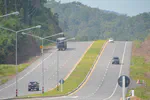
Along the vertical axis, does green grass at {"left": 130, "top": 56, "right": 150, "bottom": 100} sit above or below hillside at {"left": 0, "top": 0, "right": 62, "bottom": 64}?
below

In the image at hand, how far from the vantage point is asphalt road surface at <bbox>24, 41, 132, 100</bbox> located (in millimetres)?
64238

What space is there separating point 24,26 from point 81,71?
3562 centimetres

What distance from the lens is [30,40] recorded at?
120562 mm

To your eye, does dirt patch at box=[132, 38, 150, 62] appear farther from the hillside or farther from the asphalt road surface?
the hillside

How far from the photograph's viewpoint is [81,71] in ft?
303

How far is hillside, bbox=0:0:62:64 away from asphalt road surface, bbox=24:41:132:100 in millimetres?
17015

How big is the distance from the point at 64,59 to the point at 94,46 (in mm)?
21275

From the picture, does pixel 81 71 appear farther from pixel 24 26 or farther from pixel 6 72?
pixel 24 26

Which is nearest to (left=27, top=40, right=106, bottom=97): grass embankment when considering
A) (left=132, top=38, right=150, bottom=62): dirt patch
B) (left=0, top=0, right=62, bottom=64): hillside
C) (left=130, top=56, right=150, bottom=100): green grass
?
(left=130, top=56, right=150, bottom=100): green grass

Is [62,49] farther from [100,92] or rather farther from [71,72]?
[100,92]

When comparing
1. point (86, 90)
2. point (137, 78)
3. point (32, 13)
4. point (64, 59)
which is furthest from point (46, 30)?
point (86, 90)

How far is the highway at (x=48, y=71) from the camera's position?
239ft

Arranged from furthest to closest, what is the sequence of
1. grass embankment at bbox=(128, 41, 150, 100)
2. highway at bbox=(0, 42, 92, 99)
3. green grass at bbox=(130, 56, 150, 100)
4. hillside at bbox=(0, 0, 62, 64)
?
hillside at bbox=(0, 0, 62, 64) → green grass at bbox=(130, 56, 150, 100) → grass embankment at bbox=(128, 41, 150, 100) → highway at bbox=(0, 42, 92, 99)

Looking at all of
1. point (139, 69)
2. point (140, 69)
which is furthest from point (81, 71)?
point (140, 69)
